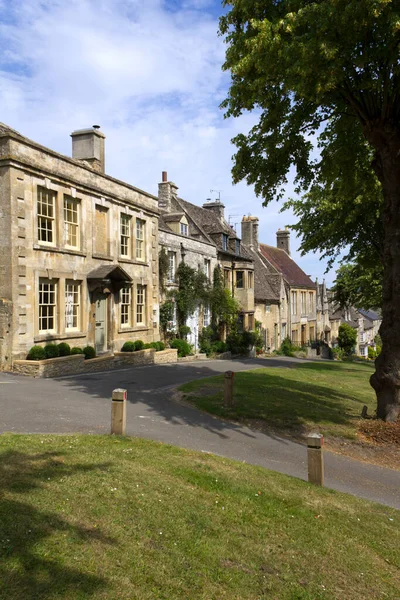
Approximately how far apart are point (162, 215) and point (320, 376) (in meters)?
15.6

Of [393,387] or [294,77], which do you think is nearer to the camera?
[294,77]

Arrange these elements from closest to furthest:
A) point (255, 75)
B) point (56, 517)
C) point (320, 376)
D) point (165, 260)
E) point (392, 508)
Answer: point (56, 517) → point (392, 508) → point (255, 75) → point (320, 376) → point (165, 260)

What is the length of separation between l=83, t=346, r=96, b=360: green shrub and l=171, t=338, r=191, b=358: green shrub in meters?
8.19

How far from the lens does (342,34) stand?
31.6 ft

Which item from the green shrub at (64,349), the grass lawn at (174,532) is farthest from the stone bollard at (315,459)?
the green shrub at (64,349)

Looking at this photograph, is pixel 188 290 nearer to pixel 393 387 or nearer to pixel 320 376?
pixel 320 376

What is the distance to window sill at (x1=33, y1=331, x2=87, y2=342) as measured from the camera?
60.8 ft

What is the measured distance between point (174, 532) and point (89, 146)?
21.6m

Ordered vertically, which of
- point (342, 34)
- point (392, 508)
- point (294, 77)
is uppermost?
point (342, 34)

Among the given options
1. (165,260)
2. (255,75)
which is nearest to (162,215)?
(165,260)

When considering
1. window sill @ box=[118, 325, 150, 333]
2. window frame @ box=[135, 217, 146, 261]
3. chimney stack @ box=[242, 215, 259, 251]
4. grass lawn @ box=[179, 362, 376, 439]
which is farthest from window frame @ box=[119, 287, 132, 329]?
chimney stack @ box=[242, 215, 259, 251]

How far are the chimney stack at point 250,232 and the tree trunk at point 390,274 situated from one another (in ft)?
115

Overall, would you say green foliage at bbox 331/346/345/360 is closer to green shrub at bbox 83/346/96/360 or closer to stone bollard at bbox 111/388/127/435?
green shrub at bbox 83/346/96/360

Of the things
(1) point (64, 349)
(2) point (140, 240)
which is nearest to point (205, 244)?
(2) point (140, 240)
